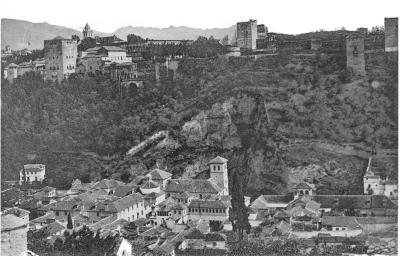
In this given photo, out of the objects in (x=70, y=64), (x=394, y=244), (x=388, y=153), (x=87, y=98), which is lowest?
(x=394, y=244)

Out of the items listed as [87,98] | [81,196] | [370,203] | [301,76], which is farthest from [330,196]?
[87,98]

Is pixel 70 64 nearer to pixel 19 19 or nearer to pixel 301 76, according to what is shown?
pixel 19 19

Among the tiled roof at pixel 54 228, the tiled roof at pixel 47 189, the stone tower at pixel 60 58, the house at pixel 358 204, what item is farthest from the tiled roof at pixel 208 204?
the stone tower at pixel 60 58

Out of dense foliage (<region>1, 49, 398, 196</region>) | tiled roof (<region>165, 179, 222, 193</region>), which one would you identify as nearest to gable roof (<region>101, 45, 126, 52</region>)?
dense foliage (<region>1, 49, 398, 196</region>)

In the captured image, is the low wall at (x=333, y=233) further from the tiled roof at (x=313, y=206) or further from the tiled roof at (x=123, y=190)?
the tiled roof at (x=123, y=190)

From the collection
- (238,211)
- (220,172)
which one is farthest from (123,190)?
(238,211)
